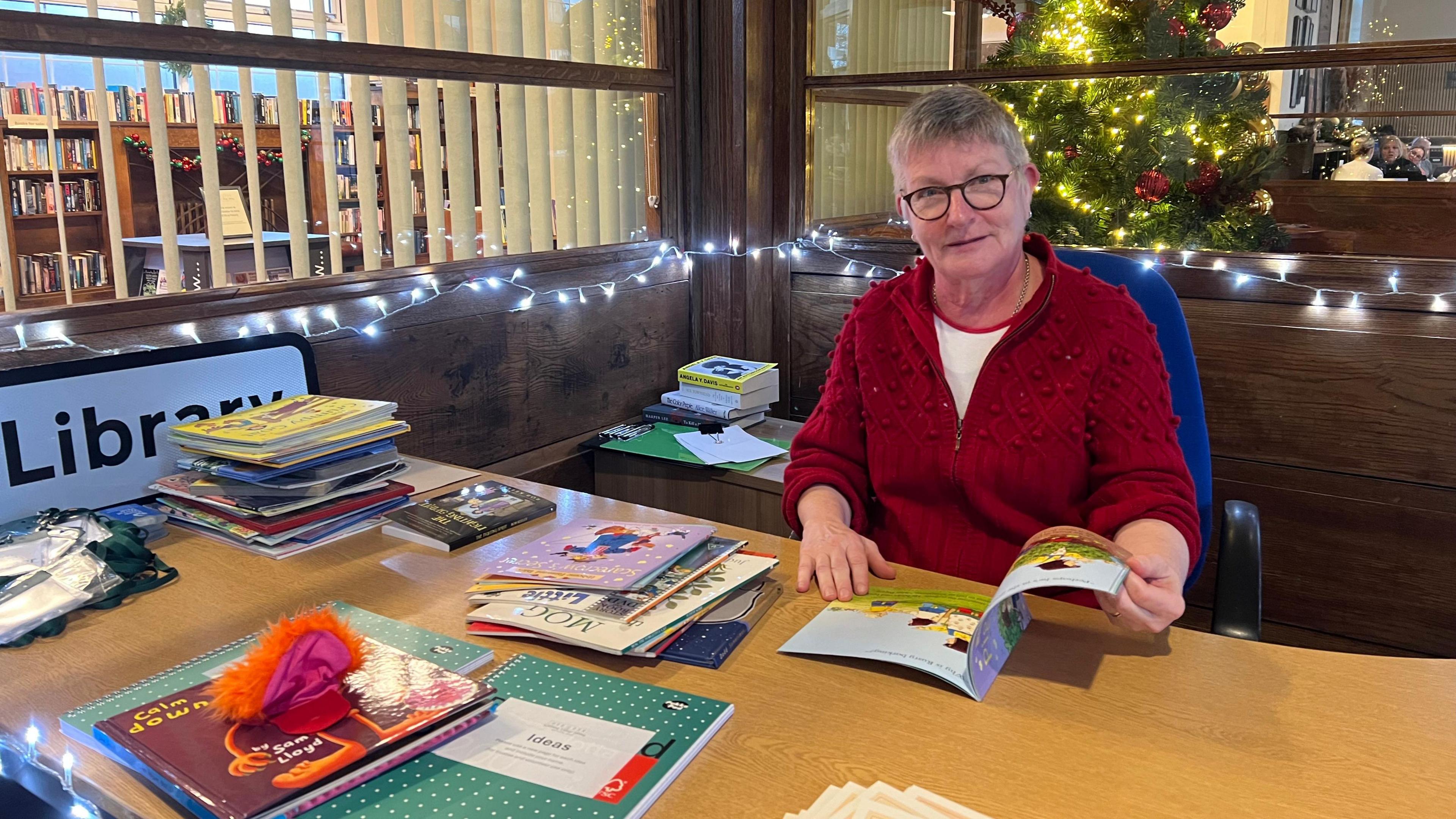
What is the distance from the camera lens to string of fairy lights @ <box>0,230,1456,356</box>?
5.81ft

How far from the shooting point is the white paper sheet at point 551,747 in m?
0.93

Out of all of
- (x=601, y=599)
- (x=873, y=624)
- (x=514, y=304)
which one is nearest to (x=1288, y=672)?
(x=873, y=624)

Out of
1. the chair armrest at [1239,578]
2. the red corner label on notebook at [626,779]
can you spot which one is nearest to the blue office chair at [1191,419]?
the chair armrest at [1239,578]

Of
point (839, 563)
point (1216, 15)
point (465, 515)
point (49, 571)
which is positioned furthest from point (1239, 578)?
point (49, 571)

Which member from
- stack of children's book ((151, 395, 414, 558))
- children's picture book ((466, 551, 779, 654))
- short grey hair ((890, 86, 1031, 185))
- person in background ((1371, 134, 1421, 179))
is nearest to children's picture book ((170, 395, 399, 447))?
stack of children's book ((151, 395, 414, 558))

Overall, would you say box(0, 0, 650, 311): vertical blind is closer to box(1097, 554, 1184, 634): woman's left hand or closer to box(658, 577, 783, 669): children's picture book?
box(658, 577, 783, 669): children's picture book

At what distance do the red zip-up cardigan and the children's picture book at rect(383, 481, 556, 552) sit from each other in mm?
434

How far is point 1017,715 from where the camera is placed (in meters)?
1.04

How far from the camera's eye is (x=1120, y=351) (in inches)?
59.5

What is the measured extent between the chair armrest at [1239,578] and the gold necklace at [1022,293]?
422 mm

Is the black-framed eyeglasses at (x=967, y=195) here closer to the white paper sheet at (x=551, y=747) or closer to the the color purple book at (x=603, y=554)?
the the color purple book at (x=603, y=554)

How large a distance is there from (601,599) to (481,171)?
1.52 metres

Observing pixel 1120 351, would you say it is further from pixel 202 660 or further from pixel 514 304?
pixel 514 304

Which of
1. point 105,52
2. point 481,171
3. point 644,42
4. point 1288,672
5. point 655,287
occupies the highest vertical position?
point 644,42
